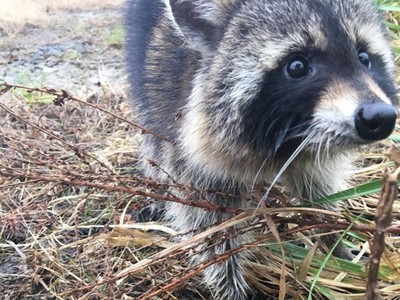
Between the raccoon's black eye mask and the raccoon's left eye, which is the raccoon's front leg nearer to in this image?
the raccoon's black eye mask

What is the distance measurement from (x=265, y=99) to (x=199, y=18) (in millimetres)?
511

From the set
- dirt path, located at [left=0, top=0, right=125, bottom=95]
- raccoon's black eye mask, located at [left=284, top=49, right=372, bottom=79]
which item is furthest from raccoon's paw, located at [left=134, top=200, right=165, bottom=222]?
dirt path, located at [left=0, top=0, right=125, bottom=95]

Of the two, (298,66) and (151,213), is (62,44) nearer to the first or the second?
(151,213)

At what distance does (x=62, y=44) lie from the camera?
5898 mm

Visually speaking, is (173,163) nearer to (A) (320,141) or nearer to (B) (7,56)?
(A) (320,141)

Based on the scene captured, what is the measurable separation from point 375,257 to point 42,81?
346cm

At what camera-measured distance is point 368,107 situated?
6.65 feet

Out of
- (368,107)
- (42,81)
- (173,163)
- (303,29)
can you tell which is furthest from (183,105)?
(42,81)

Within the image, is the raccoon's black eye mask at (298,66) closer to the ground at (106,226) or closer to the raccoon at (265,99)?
the raccoon at (265,99)

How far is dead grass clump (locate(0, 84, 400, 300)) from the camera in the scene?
2477mm

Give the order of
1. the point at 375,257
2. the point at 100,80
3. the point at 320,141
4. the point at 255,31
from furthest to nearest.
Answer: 1. the point at 100,80
2. the point at 255,31
3. the point at 320,141
4. the point at 375,257

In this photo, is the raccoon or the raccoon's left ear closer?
the raccoon

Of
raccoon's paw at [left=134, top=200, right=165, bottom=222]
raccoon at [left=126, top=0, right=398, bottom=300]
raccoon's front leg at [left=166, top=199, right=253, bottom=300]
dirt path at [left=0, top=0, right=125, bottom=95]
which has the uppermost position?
raccoon at [left=126, top=0, right=398, bottom=300]

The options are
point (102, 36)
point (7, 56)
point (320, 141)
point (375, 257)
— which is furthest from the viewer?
point (102, 36)
